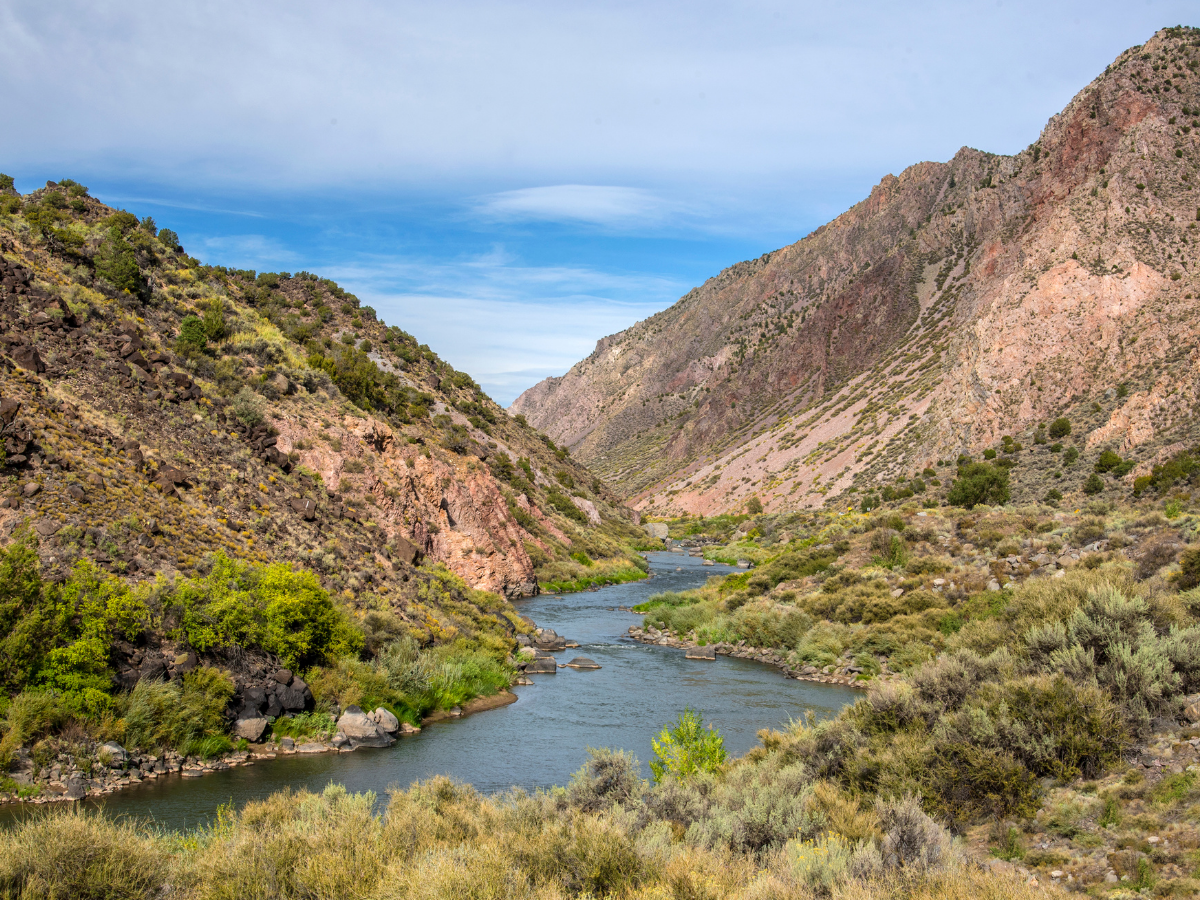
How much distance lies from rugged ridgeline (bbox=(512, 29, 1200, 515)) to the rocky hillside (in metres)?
39.6

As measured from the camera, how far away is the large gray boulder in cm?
1764

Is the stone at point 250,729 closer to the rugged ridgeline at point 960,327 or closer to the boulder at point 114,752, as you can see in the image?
the boulder at point 114,752

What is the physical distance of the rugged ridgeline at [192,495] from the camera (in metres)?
15.7

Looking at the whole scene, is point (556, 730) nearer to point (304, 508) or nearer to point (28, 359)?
point (304, 508)

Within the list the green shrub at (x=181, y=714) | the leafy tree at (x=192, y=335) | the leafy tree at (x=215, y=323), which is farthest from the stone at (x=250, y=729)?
the leafy tree at (x=215, y=323)

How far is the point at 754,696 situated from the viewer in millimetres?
24250

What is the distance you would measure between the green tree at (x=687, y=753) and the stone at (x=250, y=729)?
8723 mm

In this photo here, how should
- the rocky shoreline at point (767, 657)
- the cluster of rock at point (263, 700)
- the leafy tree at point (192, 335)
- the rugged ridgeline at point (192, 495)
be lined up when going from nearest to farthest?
the rugged ridgeline at point (192, 495)
the cluster of rock at point (263, 700)
the rocky shoreline at point (767, 657)
the leafy tree at point (192, 335)

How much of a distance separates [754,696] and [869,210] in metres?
153

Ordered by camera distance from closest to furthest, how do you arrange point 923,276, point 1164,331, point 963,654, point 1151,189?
point 963,654
point 1164,331
point 1151,189
point 923,276

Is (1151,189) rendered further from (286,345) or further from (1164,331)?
(286,345)

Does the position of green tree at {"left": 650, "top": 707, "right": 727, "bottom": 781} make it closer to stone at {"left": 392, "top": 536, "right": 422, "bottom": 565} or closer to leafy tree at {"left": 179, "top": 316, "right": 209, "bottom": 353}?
stone at {"left": 392, "top": 536, "right": 422, "bottom": 565}

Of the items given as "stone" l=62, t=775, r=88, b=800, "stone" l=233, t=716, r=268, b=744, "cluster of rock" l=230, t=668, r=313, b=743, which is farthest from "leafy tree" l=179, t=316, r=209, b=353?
"stone" l=62, t=775, r=88, b=800

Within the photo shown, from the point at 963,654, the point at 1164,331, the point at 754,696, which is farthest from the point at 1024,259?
the point at 963,654
